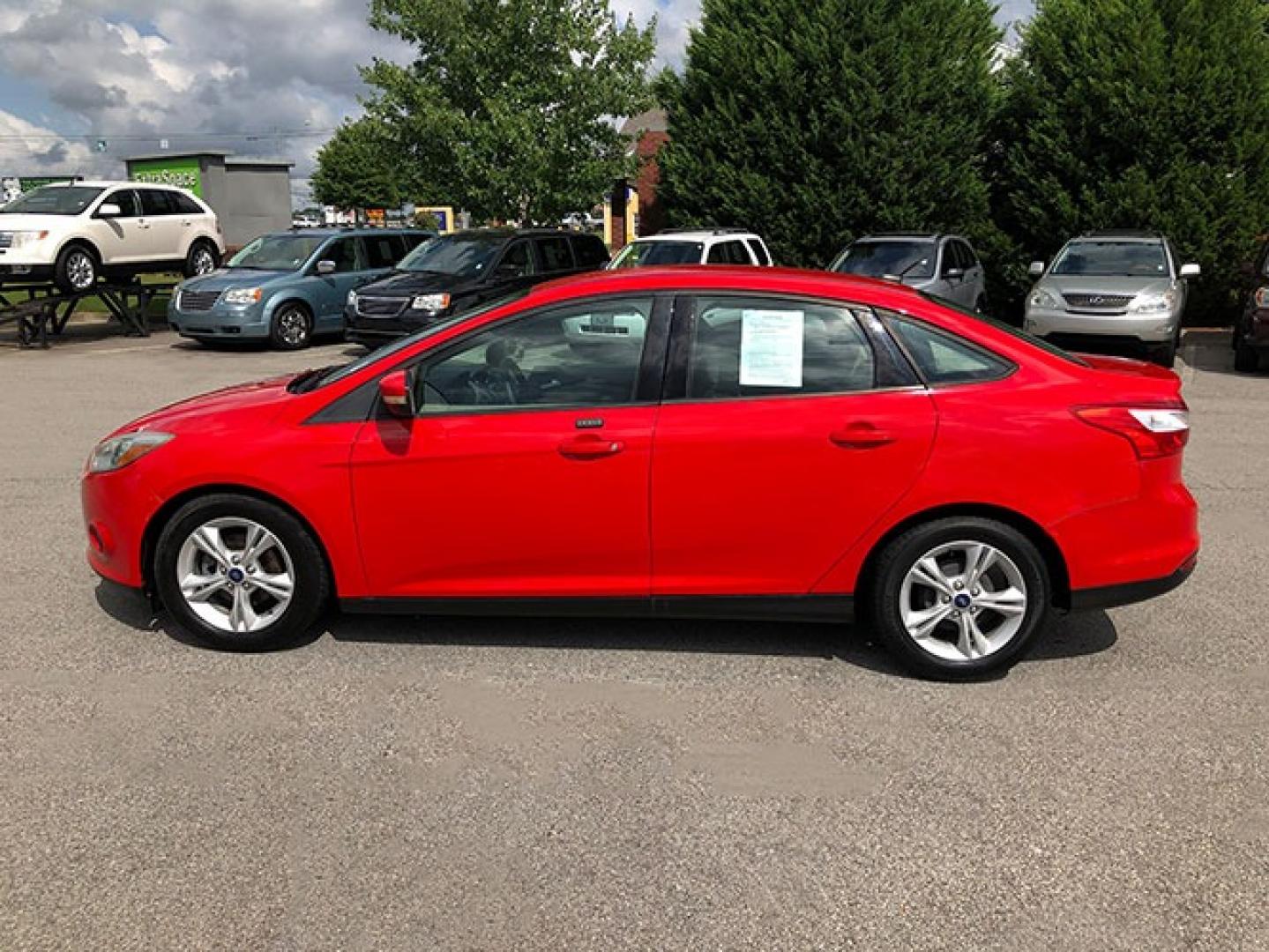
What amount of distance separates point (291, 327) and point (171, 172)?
16.7 meters

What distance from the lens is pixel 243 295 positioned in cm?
1477

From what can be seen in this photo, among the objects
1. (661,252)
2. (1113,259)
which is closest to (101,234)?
(661,252)

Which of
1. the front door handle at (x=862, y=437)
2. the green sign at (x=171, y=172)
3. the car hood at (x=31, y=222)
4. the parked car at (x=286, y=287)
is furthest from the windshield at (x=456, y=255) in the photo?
the green sign at (x=171, y=172)

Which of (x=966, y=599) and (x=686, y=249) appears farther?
(x=686, y=249)

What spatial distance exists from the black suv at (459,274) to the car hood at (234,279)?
5.77 feet

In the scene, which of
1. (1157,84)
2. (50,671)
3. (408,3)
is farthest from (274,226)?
(50,671)

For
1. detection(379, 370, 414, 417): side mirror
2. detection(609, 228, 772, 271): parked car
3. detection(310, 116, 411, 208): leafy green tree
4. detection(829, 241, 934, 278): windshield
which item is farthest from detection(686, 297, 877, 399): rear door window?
detection(310, 116, 411, 208): leafy green tree

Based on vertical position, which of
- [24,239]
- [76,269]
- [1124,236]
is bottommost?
[76,269]

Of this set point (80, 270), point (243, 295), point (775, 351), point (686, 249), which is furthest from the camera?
point (80, 270)

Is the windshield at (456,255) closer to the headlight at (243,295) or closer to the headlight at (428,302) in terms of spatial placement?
the headlight at (428,302)

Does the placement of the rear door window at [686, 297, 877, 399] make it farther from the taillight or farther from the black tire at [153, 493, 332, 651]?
the black tire at [153, 493, 332, 651]

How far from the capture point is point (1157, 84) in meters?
16.6

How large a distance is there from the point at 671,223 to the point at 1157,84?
8.29 meters

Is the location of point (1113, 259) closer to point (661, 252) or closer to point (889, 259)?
point (889, 259)
